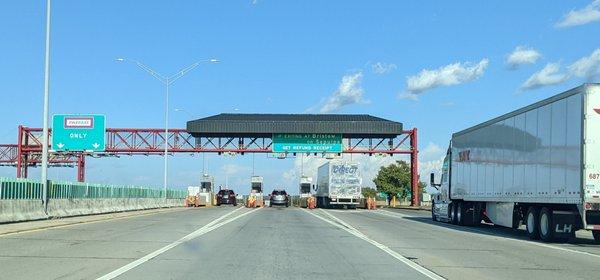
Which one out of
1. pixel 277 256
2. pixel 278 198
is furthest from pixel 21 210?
pixel 278 198

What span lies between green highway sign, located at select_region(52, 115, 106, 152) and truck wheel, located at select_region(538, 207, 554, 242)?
34852 millimetres

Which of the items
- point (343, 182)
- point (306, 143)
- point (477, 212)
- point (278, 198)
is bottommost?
point (278, 198)

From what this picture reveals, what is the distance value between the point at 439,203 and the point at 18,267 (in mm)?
Result: 26381

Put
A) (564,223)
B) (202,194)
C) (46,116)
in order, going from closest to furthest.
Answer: (564,223) → (46,116) → (202,194)

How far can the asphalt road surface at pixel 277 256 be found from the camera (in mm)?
11969

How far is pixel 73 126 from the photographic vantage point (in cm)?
4856

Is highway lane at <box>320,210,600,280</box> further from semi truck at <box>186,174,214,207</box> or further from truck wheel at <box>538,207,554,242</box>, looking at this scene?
semi truck at <box>186,174,214,207</box>

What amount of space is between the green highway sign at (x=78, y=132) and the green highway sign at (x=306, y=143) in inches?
946

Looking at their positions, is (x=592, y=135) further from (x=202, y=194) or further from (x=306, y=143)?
(x=202, y=194)

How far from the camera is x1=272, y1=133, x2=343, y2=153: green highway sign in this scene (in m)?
69.5

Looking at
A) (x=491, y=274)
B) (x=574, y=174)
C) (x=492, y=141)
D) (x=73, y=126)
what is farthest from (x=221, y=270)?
(x=73, y=126)

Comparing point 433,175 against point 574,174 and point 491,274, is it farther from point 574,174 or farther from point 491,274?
point 491,274

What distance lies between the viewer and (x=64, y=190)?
30438 mm

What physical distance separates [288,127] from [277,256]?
5471cm
